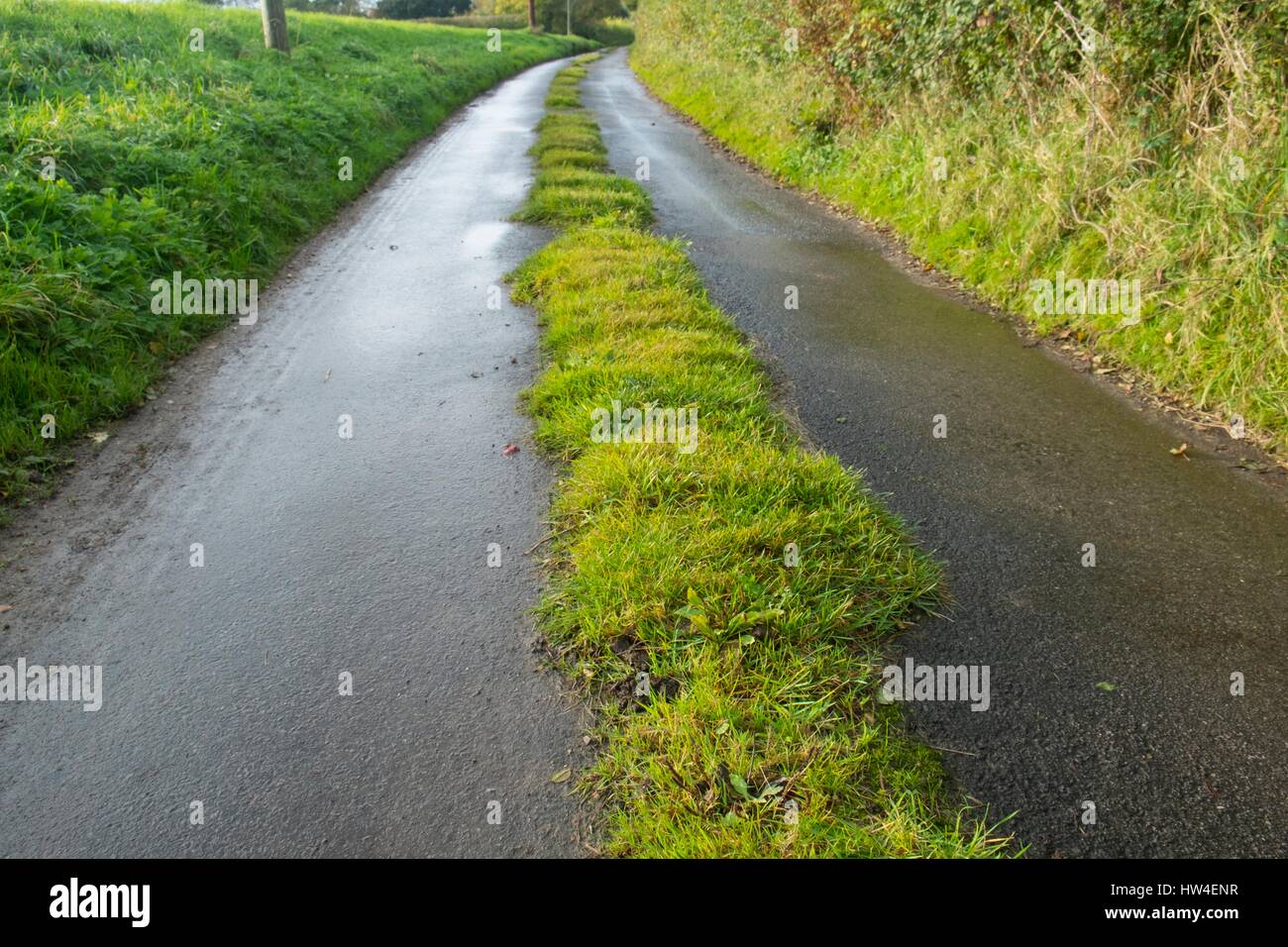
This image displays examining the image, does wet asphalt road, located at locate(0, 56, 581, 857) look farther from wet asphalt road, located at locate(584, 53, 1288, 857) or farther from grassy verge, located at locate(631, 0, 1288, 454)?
grassy verge, located at locate(631, 0, 1288, 454)

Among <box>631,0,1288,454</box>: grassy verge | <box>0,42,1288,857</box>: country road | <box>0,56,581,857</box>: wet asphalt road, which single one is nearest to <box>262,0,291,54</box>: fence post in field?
<box>631,0,1288,454</box>: grassy verge

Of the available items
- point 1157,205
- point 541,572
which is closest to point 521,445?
point 541,572

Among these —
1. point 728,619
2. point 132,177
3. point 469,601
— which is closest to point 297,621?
point 469,601

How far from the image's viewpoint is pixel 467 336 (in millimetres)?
6625

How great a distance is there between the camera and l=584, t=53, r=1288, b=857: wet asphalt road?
8.81 feet

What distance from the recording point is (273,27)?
17219 mm

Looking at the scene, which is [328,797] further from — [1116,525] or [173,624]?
[1116,525]

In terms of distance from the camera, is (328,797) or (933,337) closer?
(328,797)

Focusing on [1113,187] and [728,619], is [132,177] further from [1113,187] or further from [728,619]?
[1113,187]

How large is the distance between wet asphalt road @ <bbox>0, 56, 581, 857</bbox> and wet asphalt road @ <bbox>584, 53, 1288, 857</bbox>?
1.66 m

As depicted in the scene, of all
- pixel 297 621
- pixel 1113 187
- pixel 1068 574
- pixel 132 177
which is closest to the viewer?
pixel 297 621

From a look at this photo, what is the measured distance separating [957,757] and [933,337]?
466 centimetres

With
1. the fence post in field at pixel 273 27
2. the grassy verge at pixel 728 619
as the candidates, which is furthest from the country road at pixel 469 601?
the fence post in field at pixel 273 27

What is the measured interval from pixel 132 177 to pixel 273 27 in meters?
11.7
